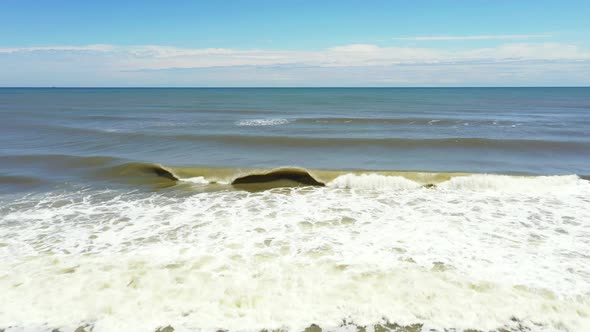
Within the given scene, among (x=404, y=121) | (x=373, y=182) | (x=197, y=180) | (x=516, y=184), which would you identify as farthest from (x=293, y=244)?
(x=404, y=121)

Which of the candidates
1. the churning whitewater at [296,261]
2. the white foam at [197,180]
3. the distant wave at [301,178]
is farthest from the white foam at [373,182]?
the white foam at [197,180]

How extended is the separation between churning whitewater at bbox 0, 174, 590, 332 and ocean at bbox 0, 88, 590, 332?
0.03m

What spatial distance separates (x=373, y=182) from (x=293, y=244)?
518 centimetres

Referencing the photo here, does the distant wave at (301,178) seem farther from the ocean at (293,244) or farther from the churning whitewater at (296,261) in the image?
the churning whitewater at (296,261)

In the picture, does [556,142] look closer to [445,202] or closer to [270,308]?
[445,202]

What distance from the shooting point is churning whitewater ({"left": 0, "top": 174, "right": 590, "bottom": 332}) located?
5.23 m

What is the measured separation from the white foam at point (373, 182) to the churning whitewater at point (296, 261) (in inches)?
31.5

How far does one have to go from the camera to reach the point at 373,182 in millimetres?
11961

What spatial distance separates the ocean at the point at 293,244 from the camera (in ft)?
17.3

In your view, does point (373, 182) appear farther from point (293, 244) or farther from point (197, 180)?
point (197, 180)

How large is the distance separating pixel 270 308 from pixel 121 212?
587 cm

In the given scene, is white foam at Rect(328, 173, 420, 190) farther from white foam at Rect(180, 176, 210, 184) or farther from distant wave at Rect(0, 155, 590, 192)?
white foam at Rect(180, 176, 210, 184)

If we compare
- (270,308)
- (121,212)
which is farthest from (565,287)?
(121,212)

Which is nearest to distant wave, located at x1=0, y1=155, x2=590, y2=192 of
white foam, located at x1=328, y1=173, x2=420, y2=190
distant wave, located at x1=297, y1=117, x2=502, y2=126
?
white foam, located at x1=328, y1=173, x2=420, y2=190
